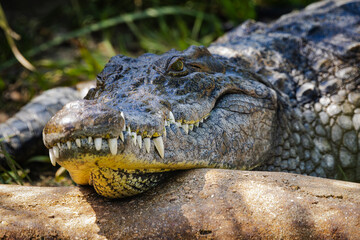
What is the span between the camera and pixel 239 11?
611 centimetres

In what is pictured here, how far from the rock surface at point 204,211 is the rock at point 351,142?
122 centimetres

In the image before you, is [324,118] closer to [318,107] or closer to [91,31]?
[318,107]

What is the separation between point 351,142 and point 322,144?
0.25 metres

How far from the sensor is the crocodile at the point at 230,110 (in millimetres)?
1843

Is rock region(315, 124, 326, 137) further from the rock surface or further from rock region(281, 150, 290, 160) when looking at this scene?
the rock surface


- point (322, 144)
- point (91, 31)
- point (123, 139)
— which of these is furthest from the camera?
point (91, 31)

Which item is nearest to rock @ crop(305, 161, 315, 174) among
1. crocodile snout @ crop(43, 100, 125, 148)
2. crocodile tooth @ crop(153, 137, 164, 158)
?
crocodile tooth @ crop(153, 137, 164, 158)

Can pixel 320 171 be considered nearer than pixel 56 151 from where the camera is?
No

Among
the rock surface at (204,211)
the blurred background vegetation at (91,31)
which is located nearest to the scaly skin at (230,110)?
the rock surface at (204,211)

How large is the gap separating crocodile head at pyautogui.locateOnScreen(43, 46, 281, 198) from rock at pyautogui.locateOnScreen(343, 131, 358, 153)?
711 mm

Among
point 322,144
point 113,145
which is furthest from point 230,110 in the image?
point 113,145

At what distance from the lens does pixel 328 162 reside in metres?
3.22

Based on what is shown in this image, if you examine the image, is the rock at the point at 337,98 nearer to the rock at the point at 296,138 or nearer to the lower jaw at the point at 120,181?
the rock at the point at 296,138

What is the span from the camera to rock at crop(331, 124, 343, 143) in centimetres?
331
